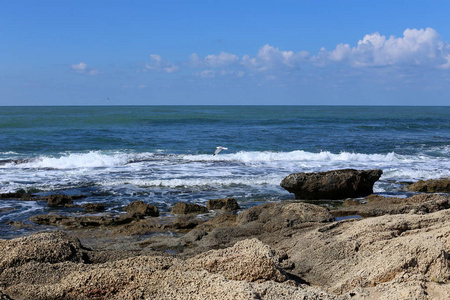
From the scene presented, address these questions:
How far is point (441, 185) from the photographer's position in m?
13.9

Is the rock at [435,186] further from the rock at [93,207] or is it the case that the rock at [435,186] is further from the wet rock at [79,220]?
the rock at [93,207]

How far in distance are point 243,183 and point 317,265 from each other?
1058 centimetres

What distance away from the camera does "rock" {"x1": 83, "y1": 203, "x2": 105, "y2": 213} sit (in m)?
11.5

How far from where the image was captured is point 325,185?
12352 millimetres

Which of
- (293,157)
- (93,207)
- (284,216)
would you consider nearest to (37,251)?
(284,216)

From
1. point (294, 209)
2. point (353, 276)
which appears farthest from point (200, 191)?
point (353, 276)

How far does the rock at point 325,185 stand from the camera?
12391 millimetres

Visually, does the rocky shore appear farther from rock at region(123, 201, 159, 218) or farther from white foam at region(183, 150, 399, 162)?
white foam at region(183, 150, 399, 162)

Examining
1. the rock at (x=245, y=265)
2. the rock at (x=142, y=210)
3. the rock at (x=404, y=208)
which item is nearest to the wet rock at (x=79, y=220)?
the rock at (x=142, y=210)

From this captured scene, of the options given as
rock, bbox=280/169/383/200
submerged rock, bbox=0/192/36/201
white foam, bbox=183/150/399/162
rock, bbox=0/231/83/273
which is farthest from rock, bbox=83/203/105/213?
white foam, bbox=183/150/399/162

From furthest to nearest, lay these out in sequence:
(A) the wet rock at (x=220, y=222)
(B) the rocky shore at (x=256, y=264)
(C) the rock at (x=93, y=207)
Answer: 1. (C) the rock at (x=93, y=207)
2. (A) the wet rock at (x=220, y=222)
3. (B) the rocky shore at (x=256, y=264)

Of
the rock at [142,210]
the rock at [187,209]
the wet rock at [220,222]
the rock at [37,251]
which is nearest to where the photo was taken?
the rock at [37,251]

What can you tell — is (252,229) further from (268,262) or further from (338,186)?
(338,186)

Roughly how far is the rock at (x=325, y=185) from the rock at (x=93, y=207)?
4.86 meters
